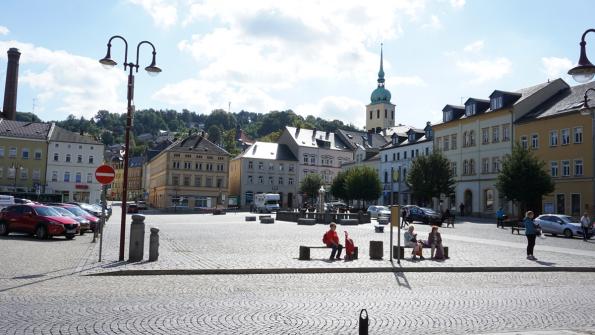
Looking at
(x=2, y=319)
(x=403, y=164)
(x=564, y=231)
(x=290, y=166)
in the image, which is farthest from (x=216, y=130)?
(x=2, y=319)

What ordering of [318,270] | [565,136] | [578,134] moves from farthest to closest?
[565,136], [578,134], [318,270]

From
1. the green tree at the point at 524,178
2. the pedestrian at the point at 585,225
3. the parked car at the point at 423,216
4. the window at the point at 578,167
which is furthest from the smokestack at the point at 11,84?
the pedestrian at the point at 585,225

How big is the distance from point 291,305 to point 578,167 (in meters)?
48.5

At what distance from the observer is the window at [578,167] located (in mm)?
51031

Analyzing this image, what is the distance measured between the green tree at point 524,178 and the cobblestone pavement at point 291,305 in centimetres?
3666

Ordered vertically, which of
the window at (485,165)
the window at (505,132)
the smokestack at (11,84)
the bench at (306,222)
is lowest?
the bench at (306,222)

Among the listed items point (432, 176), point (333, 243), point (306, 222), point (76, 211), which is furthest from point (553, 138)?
point (76, 211)

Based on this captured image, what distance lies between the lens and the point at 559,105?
56281 mm

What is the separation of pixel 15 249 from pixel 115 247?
3397mm

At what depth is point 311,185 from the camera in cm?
9462

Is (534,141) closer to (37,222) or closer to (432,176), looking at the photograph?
(432,176)

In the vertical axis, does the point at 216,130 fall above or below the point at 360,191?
→ above

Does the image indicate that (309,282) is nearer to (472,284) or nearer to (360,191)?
(472,284)

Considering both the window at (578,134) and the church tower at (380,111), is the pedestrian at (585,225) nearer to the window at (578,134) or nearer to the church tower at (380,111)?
the window at (578,134)
